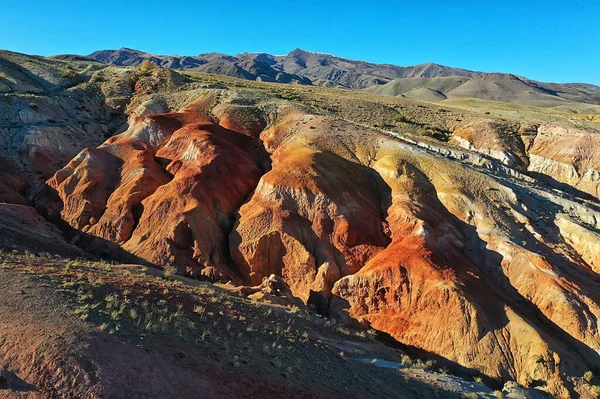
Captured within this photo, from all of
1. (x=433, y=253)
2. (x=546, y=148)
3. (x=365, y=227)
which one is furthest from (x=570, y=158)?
(x=365, y=227)

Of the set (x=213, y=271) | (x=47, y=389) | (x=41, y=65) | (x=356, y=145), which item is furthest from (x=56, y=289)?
(x=41, y=65)

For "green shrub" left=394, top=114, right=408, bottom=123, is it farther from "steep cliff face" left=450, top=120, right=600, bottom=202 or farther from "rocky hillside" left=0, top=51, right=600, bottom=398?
"rocky hillside" left=0, top=51, right=600, bottom=398

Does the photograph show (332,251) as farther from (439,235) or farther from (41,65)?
(41,65)

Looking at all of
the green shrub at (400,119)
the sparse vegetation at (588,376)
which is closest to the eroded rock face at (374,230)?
the sparse vegetation at (588,376)

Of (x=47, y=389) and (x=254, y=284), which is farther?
(x=254, y=284)

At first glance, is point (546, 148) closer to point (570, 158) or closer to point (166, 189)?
point (570, 158)

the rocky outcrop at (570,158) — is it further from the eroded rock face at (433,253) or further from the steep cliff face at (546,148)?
the eroded rock face at (433,253)
